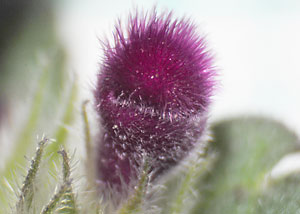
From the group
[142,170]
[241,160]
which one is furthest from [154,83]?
[241,160]

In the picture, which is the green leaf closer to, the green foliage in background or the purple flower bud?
the green foliage in background

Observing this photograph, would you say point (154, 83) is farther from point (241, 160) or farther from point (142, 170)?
point (241, 160)

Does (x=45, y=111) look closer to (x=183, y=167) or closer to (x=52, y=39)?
(x=183, y=167)

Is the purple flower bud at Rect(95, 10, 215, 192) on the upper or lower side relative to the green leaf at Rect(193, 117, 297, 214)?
upper

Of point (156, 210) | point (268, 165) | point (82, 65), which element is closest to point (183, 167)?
point (156, 210)

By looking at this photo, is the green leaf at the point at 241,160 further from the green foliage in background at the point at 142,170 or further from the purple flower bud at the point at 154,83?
the purple flower bud at the point at 154,83

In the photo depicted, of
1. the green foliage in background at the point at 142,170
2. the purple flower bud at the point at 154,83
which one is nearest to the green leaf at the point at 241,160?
the green foliage in background at the point at 142,170

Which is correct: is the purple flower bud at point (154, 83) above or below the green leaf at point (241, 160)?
above

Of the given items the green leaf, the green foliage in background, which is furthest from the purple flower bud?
the green leaf
